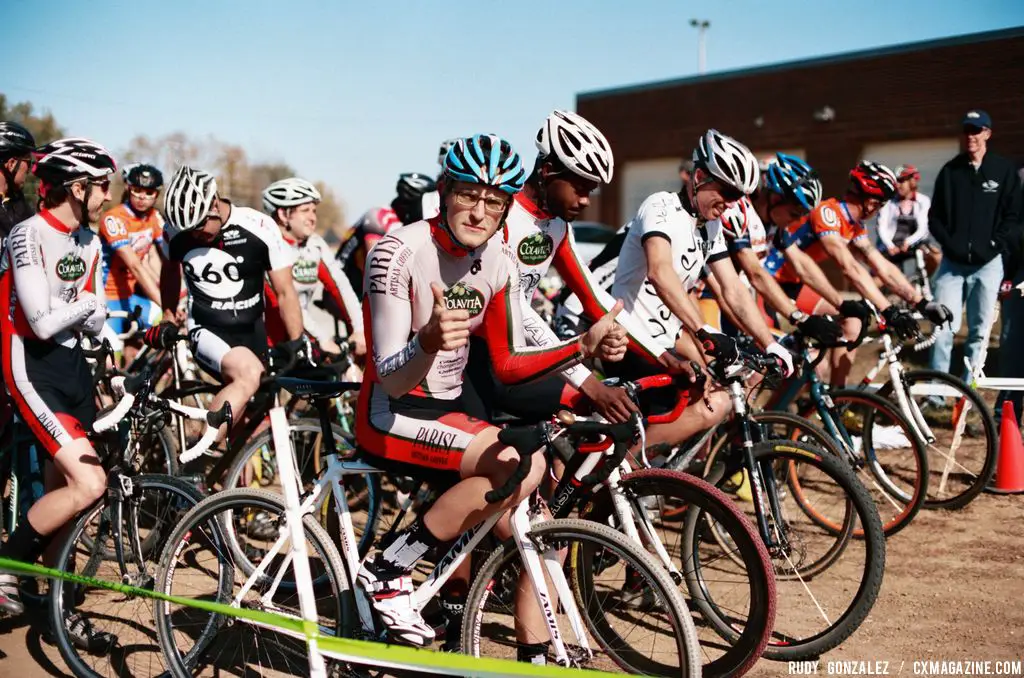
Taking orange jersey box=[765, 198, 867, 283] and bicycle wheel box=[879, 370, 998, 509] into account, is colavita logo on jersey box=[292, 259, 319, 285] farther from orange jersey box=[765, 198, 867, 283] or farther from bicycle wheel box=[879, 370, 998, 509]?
bicycle wheel box=[879, 370, 998, 509]

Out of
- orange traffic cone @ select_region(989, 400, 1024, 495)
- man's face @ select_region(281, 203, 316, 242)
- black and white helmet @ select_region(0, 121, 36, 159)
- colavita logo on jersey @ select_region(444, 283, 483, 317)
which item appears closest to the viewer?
colavita logo on jersey @ select_region(444, 283, 483, 317)

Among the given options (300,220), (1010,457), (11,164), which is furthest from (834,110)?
(11,164)


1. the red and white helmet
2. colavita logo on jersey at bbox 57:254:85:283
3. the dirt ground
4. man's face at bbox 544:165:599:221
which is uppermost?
the red and white helmet

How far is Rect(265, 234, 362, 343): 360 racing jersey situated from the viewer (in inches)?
257

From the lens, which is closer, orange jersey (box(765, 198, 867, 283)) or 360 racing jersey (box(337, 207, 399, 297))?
orange jersey (box(765, 198, 867, 283))

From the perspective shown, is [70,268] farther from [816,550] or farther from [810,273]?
[810,273]

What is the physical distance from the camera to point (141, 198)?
26.7ft

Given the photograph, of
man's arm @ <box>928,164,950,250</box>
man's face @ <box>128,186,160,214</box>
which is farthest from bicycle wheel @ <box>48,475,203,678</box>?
man's arm @ <box>928,164,950,250</box>

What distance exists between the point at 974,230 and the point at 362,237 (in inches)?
216

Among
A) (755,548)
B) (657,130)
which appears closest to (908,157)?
(657,130)

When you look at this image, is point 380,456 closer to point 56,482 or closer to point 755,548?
point 755,548

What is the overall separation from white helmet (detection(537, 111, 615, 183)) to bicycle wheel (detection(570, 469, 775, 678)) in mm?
1557

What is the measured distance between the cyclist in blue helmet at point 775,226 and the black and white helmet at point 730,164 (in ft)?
2.22

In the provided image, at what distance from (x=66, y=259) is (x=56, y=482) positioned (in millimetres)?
1155
